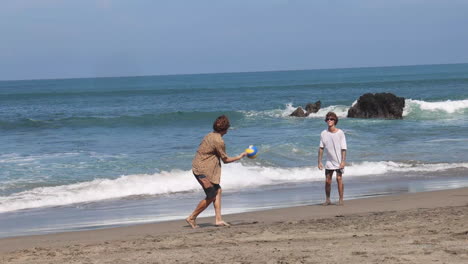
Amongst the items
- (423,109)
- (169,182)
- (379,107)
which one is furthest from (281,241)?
(423,109)

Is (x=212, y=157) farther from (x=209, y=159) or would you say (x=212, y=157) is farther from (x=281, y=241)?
(x=281, y=241)

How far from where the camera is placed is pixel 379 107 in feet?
110

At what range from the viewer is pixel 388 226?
7.84 m

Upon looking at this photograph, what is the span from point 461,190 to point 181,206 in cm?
490

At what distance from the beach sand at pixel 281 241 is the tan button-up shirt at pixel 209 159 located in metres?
0.70

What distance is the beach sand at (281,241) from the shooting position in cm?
652

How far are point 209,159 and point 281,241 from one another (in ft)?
5.60

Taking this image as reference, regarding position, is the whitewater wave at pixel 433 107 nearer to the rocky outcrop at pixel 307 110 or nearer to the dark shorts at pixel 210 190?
the rocky outcrop at pixel 307 110

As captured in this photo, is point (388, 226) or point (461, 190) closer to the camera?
point (388, 226)

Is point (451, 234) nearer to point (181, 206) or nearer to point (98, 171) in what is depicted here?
point (181, 206)

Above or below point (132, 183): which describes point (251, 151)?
above

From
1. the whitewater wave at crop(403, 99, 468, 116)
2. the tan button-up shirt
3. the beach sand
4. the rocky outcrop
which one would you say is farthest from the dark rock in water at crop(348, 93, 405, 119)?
the tan button-up shirt

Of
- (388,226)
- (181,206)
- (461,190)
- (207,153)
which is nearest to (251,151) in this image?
(207,153)

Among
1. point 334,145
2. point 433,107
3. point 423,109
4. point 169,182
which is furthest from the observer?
point 433,107
